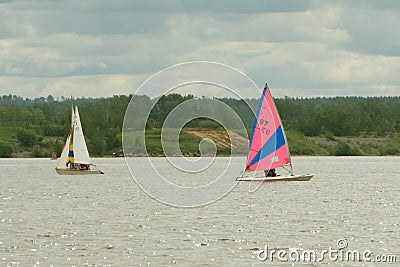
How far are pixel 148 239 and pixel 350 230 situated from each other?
12.8 metres

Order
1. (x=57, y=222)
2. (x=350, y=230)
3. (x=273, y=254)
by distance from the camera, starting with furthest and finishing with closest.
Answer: (x=57, y=222)
(x=350, y=230)
(x=273, y=254)

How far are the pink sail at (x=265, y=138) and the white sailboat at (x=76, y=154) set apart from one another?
3331cm

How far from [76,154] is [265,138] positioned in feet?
123

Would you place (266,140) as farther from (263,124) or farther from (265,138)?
(263,124)

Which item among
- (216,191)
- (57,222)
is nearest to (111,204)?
(57,222)

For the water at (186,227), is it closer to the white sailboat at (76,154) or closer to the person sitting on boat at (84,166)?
the white sailboat at (76,154)

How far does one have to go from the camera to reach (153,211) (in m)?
70.2

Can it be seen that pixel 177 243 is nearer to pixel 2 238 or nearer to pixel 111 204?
pixel 2 238

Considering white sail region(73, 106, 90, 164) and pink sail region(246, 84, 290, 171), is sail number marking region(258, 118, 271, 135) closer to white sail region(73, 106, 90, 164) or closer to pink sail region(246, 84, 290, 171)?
pink sail region(246, 84, 290, 171)

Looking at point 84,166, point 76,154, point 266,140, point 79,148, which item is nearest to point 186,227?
point 266,140

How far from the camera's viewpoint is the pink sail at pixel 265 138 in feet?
296

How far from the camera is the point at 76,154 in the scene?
121 metres

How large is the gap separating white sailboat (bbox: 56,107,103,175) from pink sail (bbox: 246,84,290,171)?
33312 mm

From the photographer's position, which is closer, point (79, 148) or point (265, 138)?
point (265, 138)
